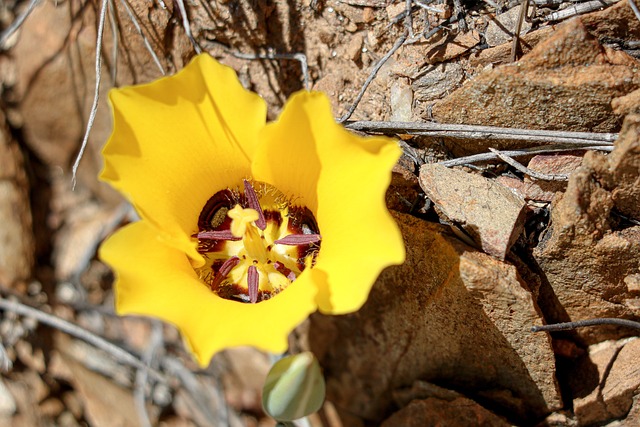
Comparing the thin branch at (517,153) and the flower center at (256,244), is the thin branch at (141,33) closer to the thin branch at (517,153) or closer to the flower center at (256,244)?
the flower center at (256,244)

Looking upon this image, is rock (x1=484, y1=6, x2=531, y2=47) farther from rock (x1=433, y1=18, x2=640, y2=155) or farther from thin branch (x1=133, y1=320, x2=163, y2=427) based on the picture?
thin branch (x1=133, y1=320, x2=163, y2=427)

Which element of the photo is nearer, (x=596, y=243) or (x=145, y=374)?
(x=596, y=243)

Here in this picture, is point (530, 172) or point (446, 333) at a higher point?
point (530, 172)

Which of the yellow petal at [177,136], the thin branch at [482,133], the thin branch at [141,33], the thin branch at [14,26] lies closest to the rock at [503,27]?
the thin branch at [482,133]

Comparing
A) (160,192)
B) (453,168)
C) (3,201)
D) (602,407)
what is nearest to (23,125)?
(3,201)

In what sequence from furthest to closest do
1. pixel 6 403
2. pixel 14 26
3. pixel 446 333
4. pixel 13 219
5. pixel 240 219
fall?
1. pixel 13 219
2. pixel 6 403
3. pixel 14 26
4. pixel 446 333
5. pixel 240 219

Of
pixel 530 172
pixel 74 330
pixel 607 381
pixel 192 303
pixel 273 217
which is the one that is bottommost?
pixel 74 330

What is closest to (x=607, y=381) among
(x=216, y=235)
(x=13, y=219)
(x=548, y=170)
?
(x=548, y=170)

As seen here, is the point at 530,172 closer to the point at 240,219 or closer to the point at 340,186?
the point at 340,186
